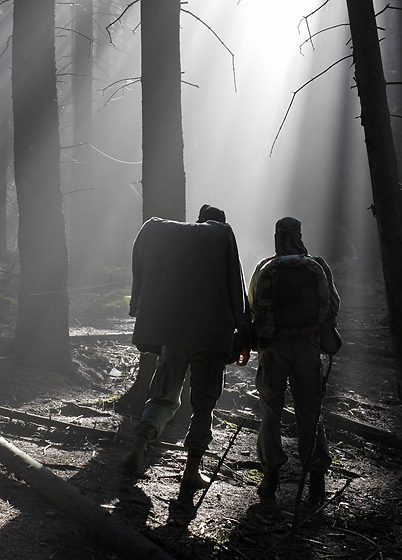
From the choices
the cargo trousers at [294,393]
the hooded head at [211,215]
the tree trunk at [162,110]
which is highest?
the tree trunk at [162,110]

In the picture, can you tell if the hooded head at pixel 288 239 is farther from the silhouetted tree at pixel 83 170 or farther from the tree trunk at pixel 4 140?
the tree trunk at pixel 4 140

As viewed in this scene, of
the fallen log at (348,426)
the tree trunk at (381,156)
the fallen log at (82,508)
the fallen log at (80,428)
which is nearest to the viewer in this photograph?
the fallen log at (82,508)

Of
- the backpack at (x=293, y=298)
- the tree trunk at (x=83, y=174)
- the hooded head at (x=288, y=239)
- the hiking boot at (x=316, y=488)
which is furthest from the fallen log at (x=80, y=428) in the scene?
the tree trunk at (x=83, y=174)

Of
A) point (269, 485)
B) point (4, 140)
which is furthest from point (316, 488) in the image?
point (4, 140)

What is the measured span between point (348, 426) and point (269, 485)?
85.2 inches

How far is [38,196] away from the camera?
8.84m

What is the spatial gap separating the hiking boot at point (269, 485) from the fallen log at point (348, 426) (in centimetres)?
190

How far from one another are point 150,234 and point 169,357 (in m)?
0.95

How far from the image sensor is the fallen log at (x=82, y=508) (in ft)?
9.40

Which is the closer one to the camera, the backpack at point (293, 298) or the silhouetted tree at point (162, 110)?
the backpack at point (293, 298)

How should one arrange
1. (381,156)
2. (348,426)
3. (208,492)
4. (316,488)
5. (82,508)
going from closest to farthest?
(381,156)
(82,508)
(208,492)
(316,488)
(348,426)

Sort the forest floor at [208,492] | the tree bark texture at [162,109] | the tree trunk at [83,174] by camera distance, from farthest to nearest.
Answer: the tree trunk at [83,174], the tree bark texture at [162,109], the forest floor at [208,492]

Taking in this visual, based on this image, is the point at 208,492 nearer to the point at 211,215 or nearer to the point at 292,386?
the point at 292,386

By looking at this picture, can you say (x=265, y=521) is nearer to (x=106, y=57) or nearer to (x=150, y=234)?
(x=150, y=234)
